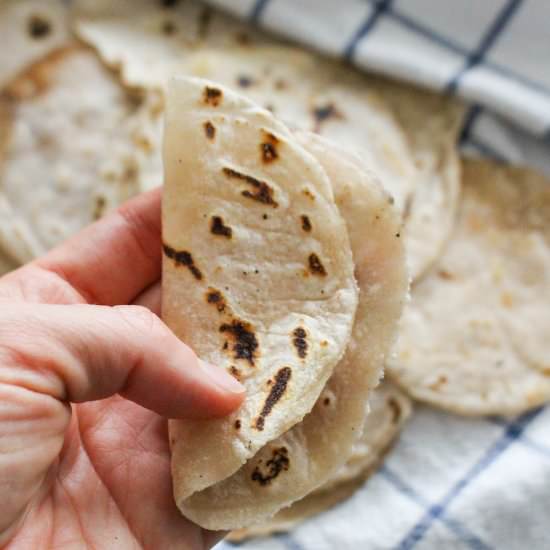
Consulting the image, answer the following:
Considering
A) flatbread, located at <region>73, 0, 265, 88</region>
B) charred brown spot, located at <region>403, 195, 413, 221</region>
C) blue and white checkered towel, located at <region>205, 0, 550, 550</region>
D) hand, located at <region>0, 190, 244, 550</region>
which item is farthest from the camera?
flatbread, located at <region>73, 0, 265, 88</region>

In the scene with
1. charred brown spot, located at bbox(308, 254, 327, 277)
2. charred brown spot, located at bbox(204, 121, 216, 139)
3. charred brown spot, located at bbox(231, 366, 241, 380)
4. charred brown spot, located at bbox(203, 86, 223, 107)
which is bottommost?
charred brown spot, located at bbox(231, 366, 241, 380)

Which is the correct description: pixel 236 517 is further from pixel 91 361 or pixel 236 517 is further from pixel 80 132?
pixel 80 132

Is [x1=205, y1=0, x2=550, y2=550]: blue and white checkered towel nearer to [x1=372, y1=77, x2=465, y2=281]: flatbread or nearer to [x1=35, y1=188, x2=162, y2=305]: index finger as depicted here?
[x1=372, y1=77, x2=465, y2=281]: flatbread

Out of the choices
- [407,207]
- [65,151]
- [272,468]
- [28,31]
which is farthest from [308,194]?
[28,31]

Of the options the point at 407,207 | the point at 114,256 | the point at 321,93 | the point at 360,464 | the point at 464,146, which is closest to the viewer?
the point at 114,256

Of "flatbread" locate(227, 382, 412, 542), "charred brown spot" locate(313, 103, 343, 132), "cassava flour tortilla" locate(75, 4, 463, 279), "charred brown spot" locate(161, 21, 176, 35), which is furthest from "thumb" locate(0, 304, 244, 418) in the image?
"charred brown spot" locate(161, 21, 176, 35)

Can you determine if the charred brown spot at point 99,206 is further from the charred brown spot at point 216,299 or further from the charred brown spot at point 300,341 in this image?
the charred brown spot at point 300,341

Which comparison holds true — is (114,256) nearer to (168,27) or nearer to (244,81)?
(244,81)

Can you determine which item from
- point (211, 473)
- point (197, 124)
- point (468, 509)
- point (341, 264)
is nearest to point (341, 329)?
point (341, 264)
